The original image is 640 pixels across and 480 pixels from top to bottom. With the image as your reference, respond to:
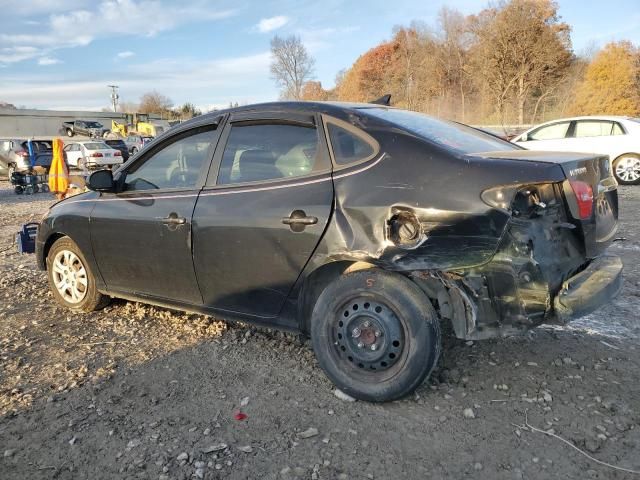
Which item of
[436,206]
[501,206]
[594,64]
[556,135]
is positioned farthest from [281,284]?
→ [594,64]

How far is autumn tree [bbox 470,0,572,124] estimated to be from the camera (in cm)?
3572

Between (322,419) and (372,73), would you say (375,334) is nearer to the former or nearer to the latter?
(322,419)

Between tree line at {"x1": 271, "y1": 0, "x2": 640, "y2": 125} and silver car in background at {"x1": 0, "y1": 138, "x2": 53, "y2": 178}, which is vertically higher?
tree line at {"x1": 271, "y1": 0, "x2": 640, "y2": 125}

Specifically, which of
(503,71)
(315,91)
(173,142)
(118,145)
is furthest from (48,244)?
(315,91)

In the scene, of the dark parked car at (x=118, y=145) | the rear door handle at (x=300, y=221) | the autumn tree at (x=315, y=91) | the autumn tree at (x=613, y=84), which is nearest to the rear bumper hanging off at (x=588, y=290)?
the rear door handle at (x=300, y=221)

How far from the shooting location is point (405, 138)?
9.75 feet

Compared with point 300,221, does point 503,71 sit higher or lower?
higher

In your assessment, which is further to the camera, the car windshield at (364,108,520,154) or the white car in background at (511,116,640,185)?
the white car in background at (511,116,640,185)

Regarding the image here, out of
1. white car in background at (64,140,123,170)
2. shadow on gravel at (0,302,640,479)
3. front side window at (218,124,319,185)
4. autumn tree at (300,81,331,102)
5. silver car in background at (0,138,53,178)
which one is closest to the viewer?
shadow on gravel at (0,302,640,479)

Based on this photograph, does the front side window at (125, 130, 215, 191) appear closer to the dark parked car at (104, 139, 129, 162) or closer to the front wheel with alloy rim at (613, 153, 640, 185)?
the front wheel with alloy rim at (613, 153, 640, 185)

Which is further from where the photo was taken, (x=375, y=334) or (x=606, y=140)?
(x=606, y=140)

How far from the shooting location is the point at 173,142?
3932 mm

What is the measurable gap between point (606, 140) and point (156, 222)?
1087 centimetres

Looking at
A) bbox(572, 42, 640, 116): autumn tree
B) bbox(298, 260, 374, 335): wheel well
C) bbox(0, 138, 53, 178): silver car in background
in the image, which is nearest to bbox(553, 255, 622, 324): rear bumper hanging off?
bbox(298, 260, 374, 335): wheel well
